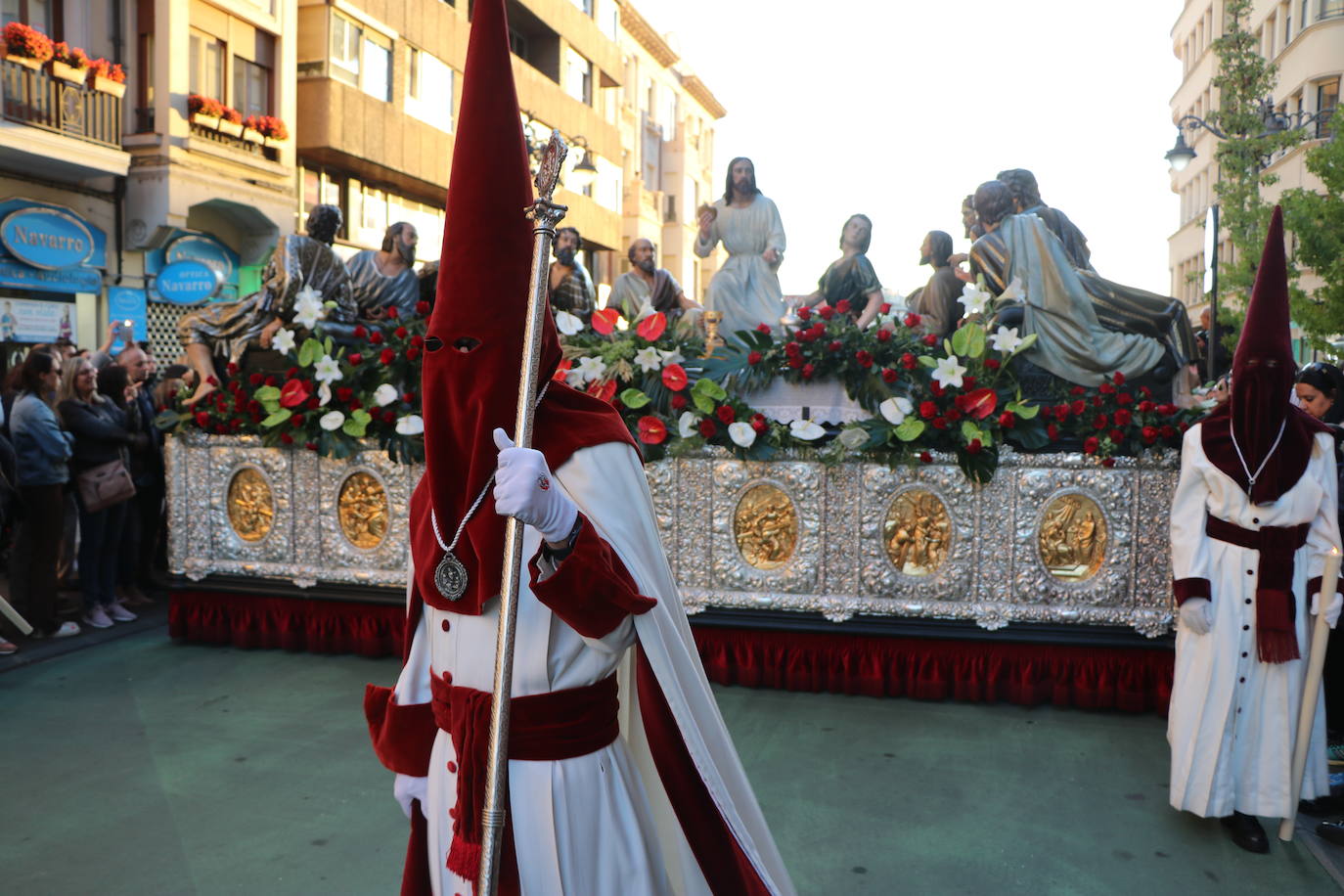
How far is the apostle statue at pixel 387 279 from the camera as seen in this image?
7156mm

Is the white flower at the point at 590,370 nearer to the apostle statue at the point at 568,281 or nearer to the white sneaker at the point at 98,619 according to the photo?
the apostle statue at the point at 568,281

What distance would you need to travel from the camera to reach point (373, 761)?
4.70 m

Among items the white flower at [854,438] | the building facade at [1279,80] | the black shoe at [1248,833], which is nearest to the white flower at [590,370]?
the white flower at [854,438]

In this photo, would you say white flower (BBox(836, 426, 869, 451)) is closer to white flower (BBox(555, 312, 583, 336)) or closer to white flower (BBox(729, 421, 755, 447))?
white flower (BBox(729, 421, 755, 447))

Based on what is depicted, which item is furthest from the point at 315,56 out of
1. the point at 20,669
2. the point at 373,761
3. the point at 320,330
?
the point at 373,761

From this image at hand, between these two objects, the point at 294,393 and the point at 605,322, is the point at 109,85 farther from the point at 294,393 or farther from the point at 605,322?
the point at 605,322

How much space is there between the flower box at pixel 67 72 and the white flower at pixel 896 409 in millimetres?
13440

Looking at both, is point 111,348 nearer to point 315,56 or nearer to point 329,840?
point 315,56

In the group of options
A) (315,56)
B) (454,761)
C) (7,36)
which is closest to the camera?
(454,761)

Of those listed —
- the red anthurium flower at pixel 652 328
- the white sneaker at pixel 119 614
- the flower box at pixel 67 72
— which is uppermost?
the flower box at pixel 67 72

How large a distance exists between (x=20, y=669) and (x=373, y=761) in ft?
9.31

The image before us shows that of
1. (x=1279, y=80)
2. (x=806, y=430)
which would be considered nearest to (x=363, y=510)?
(x=806, y=430)

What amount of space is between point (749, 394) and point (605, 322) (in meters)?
0.98

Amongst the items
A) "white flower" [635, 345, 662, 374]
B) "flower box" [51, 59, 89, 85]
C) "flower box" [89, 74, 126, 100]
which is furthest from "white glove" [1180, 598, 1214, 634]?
"flower box" [89, 74, 126, 100]
